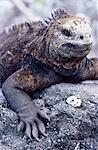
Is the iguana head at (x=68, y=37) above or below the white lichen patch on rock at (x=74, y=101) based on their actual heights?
above

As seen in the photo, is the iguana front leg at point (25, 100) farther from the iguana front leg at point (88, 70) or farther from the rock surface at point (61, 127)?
the iguana front leg at point (88, 70)

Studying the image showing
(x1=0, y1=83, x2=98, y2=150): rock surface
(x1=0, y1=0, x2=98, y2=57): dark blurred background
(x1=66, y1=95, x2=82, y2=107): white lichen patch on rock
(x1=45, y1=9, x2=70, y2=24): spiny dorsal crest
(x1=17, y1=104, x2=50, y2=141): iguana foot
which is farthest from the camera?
(x1=0, y1=0, x2=98, y2=57): dark blurred background

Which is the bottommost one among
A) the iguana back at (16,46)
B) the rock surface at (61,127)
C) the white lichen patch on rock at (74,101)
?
the rock surface at (61,127)

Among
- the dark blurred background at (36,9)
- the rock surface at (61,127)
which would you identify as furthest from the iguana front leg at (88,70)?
the dark blurred background at (36,9)

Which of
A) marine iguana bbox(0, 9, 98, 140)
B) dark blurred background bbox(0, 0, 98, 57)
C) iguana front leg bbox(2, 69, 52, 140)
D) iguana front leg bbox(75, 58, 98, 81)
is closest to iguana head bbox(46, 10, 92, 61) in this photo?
marine iguana bbox(0, 9, 98, 140)

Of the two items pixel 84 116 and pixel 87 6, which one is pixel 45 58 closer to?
pixel 84 116

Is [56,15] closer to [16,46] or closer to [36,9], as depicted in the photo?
[16,46]

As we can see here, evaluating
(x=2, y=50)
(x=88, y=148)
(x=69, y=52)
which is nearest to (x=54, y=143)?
(x=88, y=148)

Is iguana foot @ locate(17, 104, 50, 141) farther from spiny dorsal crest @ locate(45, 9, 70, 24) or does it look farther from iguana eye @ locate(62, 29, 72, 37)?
spiny dorsal crest @ locate(45, 9, 70, 24)

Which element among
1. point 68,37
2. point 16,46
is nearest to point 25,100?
point 68,37
